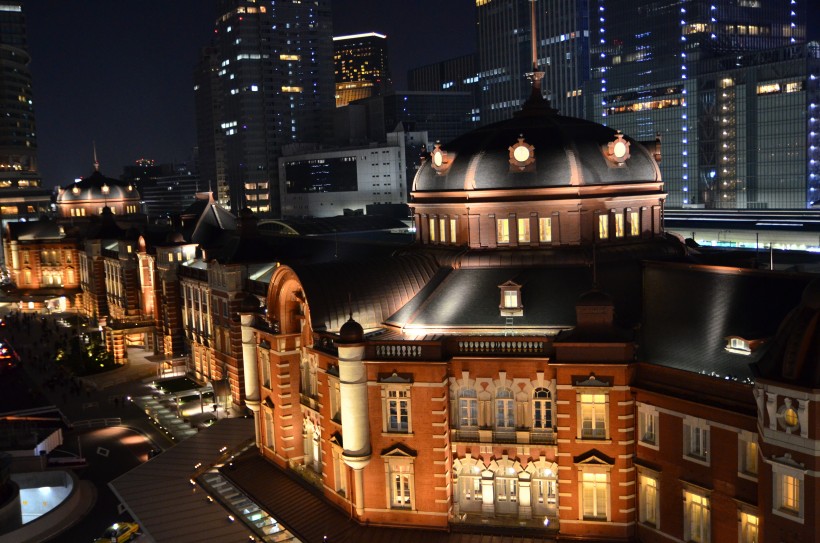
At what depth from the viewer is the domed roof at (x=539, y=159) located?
53.8m

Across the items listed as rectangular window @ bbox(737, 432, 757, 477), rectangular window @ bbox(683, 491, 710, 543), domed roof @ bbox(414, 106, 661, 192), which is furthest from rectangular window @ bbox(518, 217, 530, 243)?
rectangular window @ bbox(737, 432, 757, 477)

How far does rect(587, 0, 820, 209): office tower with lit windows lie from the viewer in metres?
162

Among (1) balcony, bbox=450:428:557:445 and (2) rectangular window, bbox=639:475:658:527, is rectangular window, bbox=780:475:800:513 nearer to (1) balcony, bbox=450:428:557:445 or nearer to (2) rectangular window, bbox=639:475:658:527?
(2) rectangular window, bbox=639:475:658:527

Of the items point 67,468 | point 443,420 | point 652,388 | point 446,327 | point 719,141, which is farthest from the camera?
point 719,141

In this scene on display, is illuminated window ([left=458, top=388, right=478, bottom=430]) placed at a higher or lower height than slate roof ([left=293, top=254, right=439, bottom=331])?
lower

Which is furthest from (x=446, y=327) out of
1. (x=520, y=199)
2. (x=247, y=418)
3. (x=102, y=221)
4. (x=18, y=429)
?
(x=102, y=221)

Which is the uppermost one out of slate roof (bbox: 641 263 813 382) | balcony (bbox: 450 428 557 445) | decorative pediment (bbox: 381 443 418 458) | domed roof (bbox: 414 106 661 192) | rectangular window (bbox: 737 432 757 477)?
domed roof (bbox: 414 106 661 192)

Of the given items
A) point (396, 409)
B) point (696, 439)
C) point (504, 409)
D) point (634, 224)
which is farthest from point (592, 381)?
point (634, 224)

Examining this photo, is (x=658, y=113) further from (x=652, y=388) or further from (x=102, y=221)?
(x=652, y=388)

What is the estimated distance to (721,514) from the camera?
40.2 m

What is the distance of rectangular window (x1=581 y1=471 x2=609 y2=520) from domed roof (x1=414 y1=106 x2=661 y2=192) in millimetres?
17888

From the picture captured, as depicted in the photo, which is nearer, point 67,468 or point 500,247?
point 500,247

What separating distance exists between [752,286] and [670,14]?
147199mm

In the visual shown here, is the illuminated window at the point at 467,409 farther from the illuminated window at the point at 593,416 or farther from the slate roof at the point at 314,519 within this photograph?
the illuminated window at the point at 593,416
